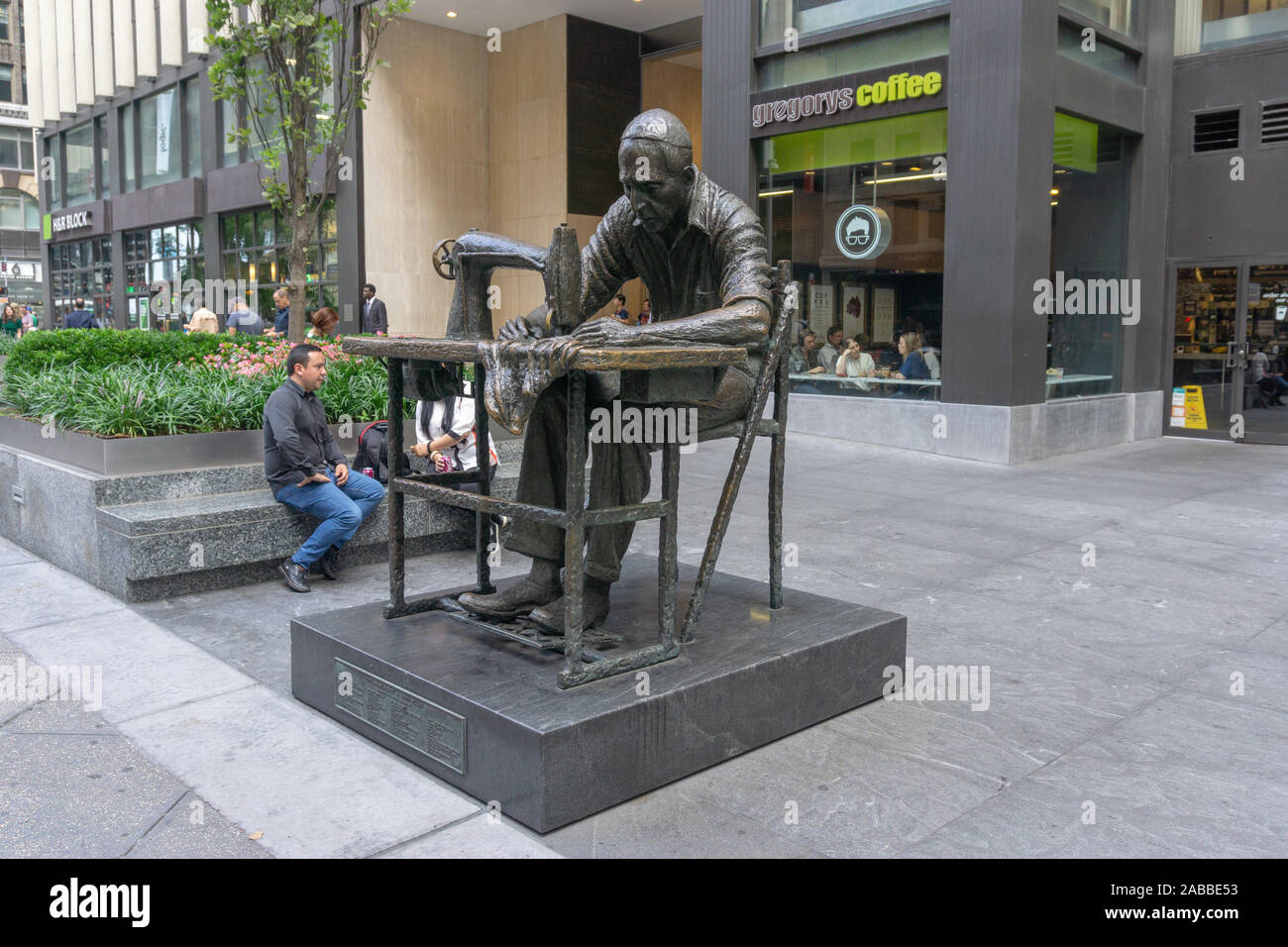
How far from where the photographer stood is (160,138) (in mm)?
29219

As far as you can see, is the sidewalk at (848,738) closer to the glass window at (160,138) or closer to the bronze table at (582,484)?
the bronze table at (582,484)

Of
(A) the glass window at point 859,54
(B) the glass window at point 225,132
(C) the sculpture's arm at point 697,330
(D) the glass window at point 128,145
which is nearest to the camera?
(C) the sculpture's arm at point 697,330

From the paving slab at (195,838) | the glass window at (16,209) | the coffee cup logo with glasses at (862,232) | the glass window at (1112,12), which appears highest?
the glass window at (16,209)

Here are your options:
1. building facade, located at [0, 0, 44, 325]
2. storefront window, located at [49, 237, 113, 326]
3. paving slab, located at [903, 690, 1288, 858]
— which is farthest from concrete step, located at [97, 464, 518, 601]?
building facade, located at [0, 0, 44, 325]

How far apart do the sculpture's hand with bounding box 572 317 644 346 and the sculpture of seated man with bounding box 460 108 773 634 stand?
9cm

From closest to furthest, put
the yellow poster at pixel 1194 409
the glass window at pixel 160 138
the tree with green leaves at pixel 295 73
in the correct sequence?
the tree with green leaves at pixel 295 73 → the yellow poster at pixel 1194 409 → the glass window at pixel 160 138

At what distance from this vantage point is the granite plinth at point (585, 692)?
10.6ft

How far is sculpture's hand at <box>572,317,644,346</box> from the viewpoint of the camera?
3.23 metres

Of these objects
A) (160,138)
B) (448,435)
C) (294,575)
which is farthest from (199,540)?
(160,138)

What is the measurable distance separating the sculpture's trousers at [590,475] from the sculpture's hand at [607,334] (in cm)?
39

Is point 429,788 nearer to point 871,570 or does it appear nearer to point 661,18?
point 871,570

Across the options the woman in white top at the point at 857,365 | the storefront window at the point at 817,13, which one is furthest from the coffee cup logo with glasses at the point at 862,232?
the storefront window at the point at 817,13

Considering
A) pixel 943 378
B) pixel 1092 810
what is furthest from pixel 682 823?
pixel 943 378

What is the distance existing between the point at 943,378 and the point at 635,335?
943 centimetres
